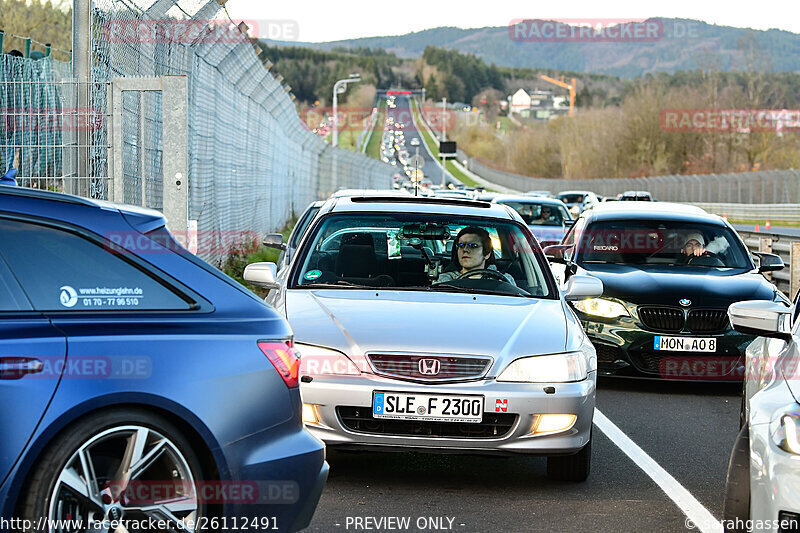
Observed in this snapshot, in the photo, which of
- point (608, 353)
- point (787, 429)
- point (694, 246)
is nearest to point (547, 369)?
point (787, 429)

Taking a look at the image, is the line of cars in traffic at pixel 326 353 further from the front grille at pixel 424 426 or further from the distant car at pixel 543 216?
the distant car at pixel 543 216

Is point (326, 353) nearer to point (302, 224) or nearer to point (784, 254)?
point (302, 224)

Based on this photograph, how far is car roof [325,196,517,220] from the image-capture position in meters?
7.93

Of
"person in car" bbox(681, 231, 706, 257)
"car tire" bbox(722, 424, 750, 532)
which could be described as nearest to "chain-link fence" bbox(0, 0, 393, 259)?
"person in car" bbox(681, 231, 706, 257)

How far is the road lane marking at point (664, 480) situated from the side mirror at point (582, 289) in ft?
3.20

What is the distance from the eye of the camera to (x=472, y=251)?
7953mm

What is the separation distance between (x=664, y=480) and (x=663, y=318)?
146 inches

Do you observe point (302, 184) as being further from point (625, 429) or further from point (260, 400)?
point (260, 400)

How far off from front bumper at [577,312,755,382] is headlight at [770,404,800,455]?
5789 mm

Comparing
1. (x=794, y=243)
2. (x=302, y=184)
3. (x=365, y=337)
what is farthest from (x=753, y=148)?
(x=365, y=337)

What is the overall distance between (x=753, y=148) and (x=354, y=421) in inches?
3185

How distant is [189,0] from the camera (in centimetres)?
1290

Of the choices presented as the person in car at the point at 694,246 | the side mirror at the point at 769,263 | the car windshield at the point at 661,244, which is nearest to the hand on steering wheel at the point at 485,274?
the car windshield at the point at 661,244

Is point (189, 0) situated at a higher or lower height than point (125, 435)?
higher
